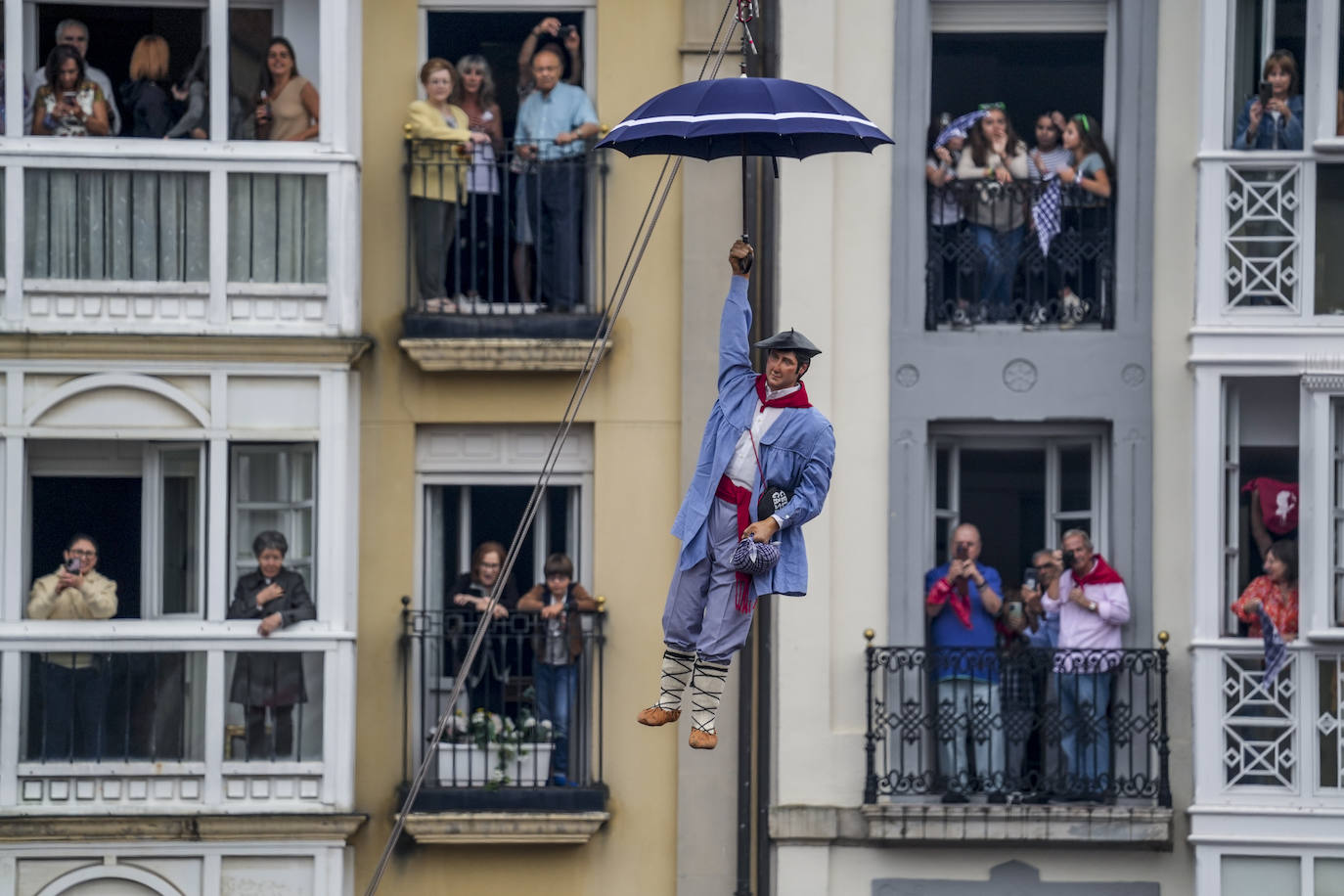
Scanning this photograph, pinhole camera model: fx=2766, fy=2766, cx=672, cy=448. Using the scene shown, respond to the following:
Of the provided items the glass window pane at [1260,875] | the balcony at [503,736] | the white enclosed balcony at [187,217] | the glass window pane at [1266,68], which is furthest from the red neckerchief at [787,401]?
the glass window pane at [1260,875]

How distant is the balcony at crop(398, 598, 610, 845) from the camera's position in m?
20.6

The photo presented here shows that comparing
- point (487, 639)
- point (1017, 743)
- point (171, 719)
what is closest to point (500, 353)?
point (487, 639)

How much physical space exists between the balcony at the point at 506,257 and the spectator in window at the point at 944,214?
8.23 feet

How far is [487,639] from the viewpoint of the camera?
20797 mm

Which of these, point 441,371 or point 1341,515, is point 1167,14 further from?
point 441,371

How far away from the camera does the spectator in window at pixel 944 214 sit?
69.1ft

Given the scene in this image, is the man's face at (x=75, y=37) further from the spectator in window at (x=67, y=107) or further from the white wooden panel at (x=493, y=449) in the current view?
the white wooden panel at (x=493, y=449)

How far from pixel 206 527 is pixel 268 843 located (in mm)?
2405

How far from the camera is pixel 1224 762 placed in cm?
2058

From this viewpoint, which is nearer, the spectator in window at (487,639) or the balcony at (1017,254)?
the spectator in window at (487,639)

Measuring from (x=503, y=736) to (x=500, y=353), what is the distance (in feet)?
9.45

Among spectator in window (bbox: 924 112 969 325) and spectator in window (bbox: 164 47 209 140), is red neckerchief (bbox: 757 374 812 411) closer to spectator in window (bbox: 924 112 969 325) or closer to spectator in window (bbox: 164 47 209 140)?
spectator in window (bbox: 924 112 969 325)

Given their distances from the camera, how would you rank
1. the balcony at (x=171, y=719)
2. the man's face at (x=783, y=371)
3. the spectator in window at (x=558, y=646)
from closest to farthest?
the man's face at (x=783, y=371)
the balcony at (x=171, y=719)
the spectator in window at (x=558, y=646)

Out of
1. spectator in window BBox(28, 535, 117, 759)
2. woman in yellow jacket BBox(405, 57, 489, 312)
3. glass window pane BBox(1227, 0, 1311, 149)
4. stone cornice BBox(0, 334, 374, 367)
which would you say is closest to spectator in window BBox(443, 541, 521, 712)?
stone cornice BBox(0, 334, 374, 367)
